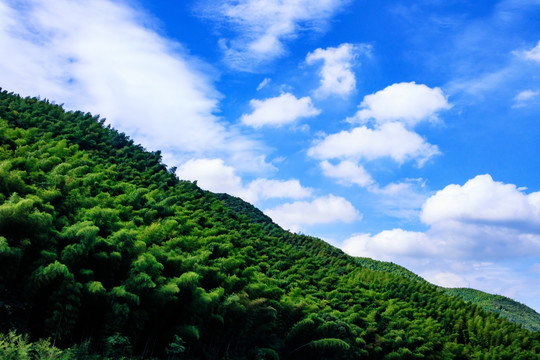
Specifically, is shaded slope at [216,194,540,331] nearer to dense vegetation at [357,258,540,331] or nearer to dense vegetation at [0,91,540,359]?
dense vegetation at [357,258,540,331]

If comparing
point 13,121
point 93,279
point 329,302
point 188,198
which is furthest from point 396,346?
point 13,121

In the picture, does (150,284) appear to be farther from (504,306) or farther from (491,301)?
(504,306)

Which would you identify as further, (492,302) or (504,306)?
(492,302)

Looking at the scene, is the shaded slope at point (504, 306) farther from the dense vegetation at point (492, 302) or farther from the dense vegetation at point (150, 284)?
the dense vegetation at point (150, 284)

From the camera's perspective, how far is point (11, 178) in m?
12.7

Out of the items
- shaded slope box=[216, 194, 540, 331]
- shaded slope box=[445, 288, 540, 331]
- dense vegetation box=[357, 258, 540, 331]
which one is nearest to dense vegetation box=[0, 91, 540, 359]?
shaded slope box=[216, 194, 540, 331]

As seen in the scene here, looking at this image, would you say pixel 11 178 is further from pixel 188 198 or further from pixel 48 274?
pixel 188 198

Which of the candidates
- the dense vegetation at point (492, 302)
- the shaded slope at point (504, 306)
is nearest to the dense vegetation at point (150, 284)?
the dense vegetation at point (492, 302)

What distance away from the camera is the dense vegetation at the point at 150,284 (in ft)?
35.9

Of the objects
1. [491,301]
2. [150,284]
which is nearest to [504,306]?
[491,301]

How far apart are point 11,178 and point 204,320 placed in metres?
7.78

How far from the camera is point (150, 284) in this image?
11766mm

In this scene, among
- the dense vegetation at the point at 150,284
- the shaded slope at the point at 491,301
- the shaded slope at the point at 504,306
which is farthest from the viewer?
the shaded slope at the point at 504,306

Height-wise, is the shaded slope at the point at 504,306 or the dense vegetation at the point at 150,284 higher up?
the shaded slope at the point at 504,306
